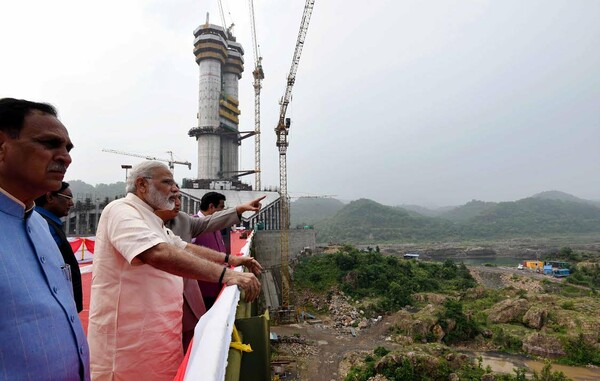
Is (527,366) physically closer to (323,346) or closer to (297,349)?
(323,346)

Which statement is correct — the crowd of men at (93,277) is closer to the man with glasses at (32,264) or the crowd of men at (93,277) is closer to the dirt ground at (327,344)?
the man with glasses at (32,264)

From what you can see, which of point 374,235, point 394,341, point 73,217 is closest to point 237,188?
point 73,217

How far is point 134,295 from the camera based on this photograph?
1.63 meters

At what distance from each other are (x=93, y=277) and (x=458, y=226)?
4643 inches

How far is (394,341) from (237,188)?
1070 inches

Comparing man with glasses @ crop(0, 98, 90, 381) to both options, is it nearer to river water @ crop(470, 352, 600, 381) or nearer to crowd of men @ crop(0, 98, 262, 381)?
crowd of men @ crop(0, 98, 262, 381)

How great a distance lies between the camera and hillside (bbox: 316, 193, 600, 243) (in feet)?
303

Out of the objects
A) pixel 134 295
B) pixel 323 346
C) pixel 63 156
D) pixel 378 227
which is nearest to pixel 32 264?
pixel 63 156

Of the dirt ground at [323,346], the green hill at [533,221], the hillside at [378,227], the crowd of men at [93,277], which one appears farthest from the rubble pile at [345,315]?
the green hill at [533,221]

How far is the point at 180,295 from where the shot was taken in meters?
1.88

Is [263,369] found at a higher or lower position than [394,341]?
higher

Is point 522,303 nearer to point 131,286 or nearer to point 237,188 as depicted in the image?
point 131,286

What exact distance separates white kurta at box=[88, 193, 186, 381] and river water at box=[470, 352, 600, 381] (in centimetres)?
1762

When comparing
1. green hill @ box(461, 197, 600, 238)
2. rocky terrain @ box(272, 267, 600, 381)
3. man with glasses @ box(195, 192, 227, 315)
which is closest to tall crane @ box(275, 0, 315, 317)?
rocky terrain @ box(272, 267, 600, 381)
